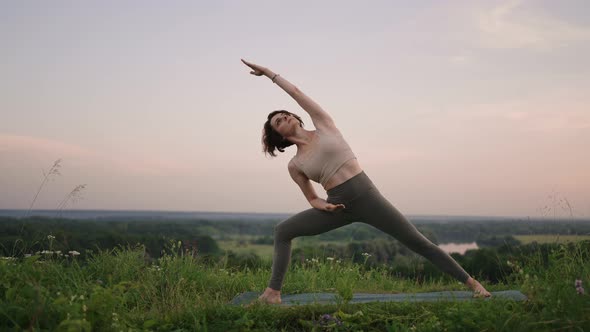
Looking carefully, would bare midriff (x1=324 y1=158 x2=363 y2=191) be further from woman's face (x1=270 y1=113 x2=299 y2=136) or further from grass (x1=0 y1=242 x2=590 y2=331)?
grass (x1=0 y1=242 x2=590 y2=331)

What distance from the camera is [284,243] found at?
6.18 meters

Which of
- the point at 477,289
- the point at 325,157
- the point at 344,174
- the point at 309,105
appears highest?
the point at 309,105

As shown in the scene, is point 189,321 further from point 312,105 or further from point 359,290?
point 359,290

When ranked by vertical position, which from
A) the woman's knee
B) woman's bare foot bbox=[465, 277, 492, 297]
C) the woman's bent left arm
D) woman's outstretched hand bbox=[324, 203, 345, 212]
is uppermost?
the woman's bent left arm

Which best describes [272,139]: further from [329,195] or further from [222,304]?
[222,304]

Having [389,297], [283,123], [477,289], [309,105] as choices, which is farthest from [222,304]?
[477,289]

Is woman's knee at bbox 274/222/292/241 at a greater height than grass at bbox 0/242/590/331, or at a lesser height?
greater

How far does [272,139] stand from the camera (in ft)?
20.7

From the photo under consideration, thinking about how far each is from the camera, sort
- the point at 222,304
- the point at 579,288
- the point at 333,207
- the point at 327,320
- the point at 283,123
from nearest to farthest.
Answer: the point at 579,288 < the point at 327,320 < the point at 222,304 < the point at 333,207 < the point at 283,123

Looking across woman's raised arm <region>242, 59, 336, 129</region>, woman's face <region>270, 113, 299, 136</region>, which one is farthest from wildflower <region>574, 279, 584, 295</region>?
woman's face <region>270, 113, 299, 136</region>

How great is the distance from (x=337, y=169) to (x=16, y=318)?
3277 mm

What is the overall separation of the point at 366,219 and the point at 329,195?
0.48 meters

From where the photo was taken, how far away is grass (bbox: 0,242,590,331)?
13.5 feet

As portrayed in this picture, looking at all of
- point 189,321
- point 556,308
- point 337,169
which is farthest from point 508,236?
point 189,321
